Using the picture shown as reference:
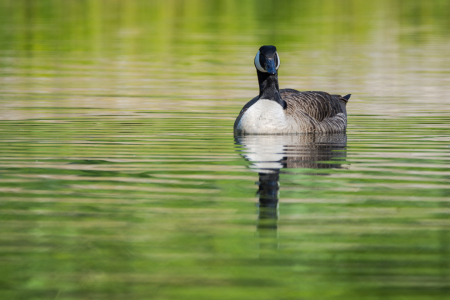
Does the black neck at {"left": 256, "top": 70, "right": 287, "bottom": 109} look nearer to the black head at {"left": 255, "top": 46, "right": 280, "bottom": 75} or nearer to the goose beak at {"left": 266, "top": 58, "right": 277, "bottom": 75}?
the black head at {"left": 255, "top": 46, "right": 280, "bottom": 75}

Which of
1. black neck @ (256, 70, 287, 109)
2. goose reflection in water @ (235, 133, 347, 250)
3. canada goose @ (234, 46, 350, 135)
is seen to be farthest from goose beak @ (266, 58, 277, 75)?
goose reflection in water @ (235, 133, 347, 250)

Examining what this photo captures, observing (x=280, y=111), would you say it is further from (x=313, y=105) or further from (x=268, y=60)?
(x=313, y=105)

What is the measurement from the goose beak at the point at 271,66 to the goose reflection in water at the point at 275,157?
53.9 inches

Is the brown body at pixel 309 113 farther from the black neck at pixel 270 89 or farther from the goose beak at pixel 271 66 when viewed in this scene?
the goose beak at pixel 271 66

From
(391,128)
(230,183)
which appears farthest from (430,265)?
(391,128)

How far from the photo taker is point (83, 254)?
8.52 m

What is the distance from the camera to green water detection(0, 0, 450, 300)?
25.6ft

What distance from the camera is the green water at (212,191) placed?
7801 millimetres

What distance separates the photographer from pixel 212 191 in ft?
37.8

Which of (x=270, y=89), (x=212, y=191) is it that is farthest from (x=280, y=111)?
(x=212, y=191)

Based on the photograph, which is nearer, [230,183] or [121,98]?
[230,183]

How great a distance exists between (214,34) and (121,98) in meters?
32.2

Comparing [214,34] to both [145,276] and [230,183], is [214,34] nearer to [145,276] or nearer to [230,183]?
[230,183]

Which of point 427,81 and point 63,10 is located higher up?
point 63,10
